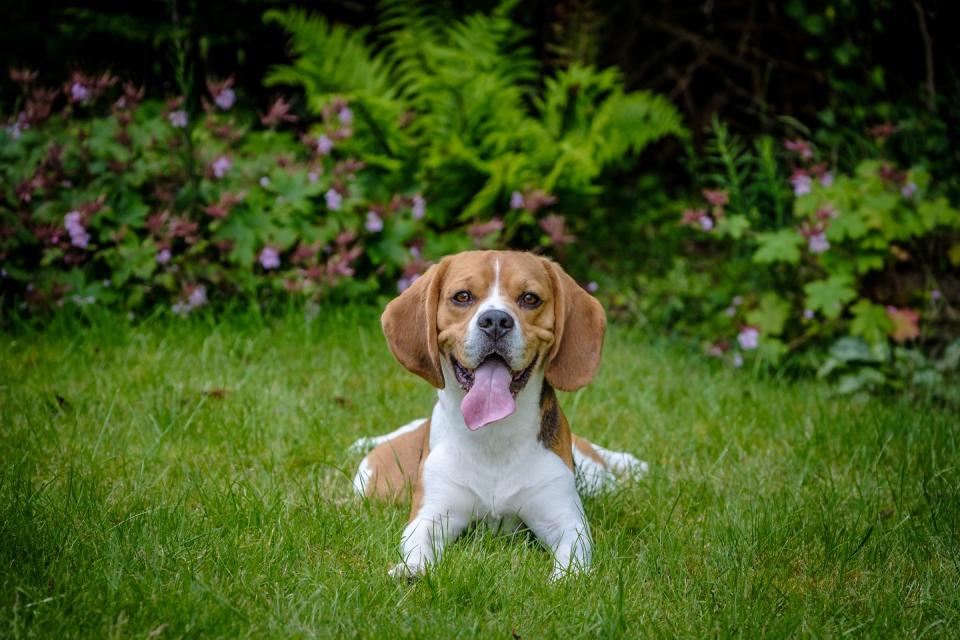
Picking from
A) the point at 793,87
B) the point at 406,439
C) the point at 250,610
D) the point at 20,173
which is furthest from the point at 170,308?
the point at 793,87

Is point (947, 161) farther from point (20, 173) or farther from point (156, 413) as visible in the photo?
point (20, 173)

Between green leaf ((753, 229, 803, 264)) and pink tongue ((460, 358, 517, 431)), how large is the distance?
3.05 metres

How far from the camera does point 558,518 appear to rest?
3455 mm

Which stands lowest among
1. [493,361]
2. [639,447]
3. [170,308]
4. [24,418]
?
[170,308]

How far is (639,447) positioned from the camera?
4.75m

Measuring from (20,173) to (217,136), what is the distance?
4.35ft

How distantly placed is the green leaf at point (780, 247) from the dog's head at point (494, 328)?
8.51ft

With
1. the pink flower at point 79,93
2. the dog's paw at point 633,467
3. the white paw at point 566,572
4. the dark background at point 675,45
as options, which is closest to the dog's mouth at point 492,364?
the white paw at point 566,572

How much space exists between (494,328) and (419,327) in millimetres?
436

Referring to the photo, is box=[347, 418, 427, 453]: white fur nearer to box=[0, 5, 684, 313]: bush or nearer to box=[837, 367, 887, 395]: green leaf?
box=[0, 5, 684, 313]: bush

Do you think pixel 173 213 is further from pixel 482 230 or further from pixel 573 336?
pixel 573 336

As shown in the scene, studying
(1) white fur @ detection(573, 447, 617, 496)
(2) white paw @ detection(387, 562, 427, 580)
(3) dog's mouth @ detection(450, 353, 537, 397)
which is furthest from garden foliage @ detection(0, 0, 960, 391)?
(2) white paw @ detection(387, 562, 427, 580)

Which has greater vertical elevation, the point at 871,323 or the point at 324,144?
the point at 871,323

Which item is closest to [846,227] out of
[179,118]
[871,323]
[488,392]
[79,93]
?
Result: [871,323]
